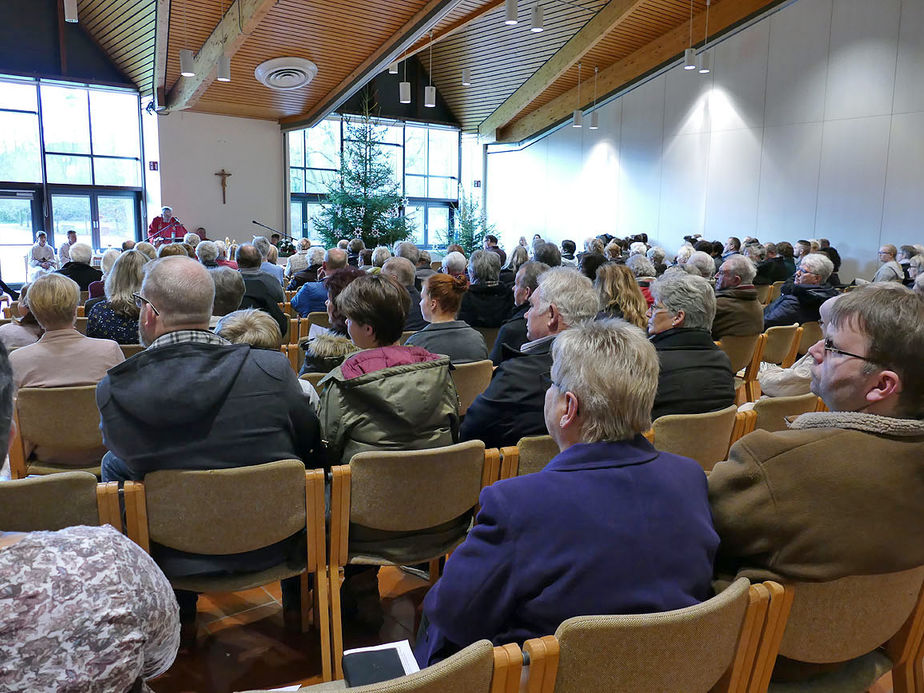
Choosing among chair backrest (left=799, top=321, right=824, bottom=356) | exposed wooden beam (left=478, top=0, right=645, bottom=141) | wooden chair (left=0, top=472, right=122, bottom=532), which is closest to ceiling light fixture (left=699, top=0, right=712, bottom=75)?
exposed wooden beam (left=478, top=0, right=645, bottom=141)

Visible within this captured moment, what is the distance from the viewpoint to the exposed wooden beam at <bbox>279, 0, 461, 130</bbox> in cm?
1063

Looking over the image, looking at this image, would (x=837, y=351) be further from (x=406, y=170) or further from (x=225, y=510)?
(x=406, y=170)

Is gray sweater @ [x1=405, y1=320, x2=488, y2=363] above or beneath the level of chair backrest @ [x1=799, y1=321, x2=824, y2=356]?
above

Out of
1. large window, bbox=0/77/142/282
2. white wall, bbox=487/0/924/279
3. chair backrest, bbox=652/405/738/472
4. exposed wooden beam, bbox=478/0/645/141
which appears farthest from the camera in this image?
large window, bbox=0/77/142/282

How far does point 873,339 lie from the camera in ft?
5.13

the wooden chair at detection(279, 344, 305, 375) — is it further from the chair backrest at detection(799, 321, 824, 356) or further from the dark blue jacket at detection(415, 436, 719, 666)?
the chair backrest at detection(799, 321, 824, 356)

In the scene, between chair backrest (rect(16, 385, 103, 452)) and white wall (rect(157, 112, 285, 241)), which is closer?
chair backrest (rect(16, 385, 103, 452))

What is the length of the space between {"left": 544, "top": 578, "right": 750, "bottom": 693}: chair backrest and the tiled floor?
141 centimetres

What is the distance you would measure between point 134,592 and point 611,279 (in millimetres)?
3241

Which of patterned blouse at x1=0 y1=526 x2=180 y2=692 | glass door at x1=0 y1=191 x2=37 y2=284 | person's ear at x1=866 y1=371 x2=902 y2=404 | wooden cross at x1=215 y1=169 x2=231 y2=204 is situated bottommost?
patterned blouse at x1=0 y1=526 x2=180 y2=692

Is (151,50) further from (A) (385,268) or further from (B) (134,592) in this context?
(B) (134,592)

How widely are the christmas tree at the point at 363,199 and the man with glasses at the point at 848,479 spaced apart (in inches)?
526

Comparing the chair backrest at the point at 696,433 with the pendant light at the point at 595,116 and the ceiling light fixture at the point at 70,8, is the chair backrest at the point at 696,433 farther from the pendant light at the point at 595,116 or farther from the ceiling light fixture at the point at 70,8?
the pendant light at the point at 595,116

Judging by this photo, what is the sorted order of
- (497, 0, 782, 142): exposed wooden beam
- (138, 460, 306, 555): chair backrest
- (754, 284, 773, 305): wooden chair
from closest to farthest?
(138, 460, 306, 555): chair backrest < (754, 284, 773, 305): wooden chair < (497, 0, 782, 142): exposed wooden beam
